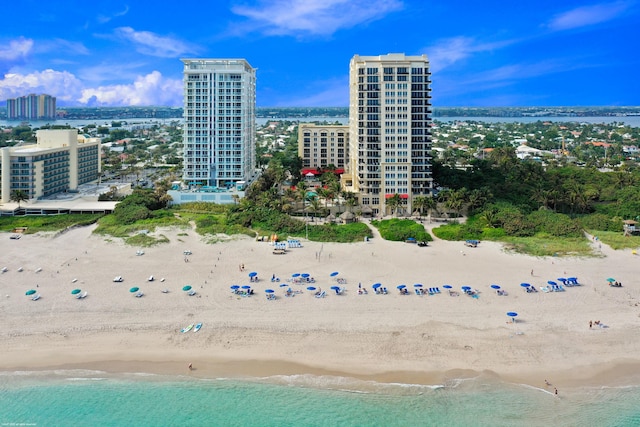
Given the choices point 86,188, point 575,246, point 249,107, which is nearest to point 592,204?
point 575,246

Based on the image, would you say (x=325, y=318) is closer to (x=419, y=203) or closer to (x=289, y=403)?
(x=289, y=403)

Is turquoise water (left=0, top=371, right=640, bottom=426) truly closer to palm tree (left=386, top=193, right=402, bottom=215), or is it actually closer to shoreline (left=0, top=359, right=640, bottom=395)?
shoreline (left=0, top=359, right=640, bottom=395)

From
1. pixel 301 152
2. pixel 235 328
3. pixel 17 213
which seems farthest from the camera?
pixel 301 152

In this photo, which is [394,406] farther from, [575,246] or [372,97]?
[372,97]

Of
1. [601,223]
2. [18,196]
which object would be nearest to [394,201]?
[601,223]

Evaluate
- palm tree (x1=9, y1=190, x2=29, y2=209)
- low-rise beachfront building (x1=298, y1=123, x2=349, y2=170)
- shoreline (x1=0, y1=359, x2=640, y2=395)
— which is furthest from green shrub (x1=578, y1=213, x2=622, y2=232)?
palm tree (x1=9, y1=190, x2=29, y2=209)

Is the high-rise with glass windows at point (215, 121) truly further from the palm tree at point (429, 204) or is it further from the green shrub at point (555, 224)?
the green shrub at point (555, 224)
